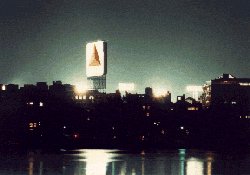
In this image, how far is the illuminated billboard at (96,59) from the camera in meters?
115

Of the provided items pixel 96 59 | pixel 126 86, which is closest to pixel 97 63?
pixel 96 59

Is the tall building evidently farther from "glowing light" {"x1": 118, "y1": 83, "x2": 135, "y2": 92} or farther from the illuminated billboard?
"glowing light" {"x1": 118, "y1": 83, "x2": 135, "y2": 92}

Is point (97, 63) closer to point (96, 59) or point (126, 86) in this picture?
point (96, 59)

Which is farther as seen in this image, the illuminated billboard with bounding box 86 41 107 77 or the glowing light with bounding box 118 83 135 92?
the glowing light with bounding box 118 83 135 92

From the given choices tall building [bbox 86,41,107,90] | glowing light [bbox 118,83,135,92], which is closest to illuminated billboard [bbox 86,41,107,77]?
tall building [bbox 86,41,107,90]

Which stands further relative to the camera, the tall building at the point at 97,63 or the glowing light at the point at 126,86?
the glowing light at the point at 126,86

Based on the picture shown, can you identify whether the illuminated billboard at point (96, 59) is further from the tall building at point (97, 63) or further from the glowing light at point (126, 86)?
the glowing light at point (126, 86)

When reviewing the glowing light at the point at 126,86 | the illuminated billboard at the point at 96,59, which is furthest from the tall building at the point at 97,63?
the glowing light at the point at 126,86

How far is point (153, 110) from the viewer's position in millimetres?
138875

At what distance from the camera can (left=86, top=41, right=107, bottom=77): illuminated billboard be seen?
11541cm

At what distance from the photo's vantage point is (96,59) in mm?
118750

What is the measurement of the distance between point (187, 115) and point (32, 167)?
4039 inches

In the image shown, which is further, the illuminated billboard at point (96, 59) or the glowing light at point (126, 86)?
the glowing light at point (126, 86)

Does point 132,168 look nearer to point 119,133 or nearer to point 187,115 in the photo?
point 119,133
